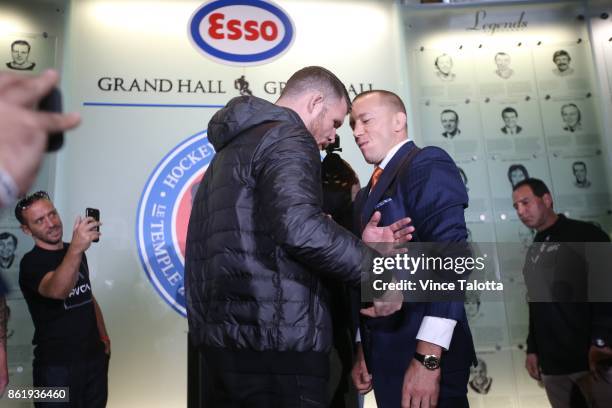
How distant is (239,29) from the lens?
3352 millimetres

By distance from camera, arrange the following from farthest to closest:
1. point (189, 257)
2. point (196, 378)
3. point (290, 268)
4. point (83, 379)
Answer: point (83, 379) → point (196, 378) → point (189, 257) → point (290, 268)

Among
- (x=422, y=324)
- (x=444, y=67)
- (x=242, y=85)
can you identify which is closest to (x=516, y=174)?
(x=444, y=67)

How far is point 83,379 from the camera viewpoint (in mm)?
2607

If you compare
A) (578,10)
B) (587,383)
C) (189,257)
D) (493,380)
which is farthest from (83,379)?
(578,10)

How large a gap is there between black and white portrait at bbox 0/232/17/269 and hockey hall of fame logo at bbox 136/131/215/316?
0.72 m

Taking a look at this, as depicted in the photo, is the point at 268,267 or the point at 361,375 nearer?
the point at 268,267

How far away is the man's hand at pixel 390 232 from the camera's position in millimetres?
1414

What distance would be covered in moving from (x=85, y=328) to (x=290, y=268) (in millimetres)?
1822

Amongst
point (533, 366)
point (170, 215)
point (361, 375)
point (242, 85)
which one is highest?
point (242, 85)

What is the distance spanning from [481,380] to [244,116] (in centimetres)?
254

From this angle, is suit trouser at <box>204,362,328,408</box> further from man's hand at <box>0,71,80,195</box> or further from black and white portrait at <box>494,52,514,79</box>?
black and white portrait at <box>494,52,514,79</box>

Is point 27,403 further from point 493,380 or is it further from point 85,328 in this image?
point 493,380

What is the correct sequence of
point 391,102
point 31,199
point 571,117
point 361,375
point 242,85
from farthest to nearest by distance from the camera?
point 571,117
point 242,85
point 31,199
point 391,102
point 361,375

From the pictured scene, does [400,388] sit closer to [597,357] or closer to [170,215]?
[597,357]
